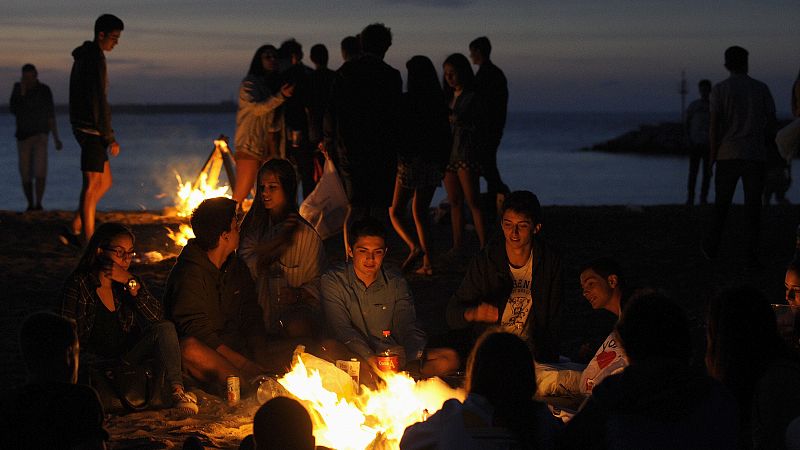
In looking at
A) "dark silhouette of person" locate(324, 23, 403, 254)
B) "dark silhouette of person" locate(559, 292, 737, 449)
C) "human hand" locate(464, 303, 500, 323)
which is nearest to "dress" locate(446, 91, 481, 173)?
"dark silhouette of person" locate(324, 23, 403, 254)

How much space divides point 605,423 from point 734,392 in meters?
0.82

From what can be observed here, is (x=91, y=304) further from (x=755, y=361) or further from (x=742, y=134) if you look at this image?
(x=742, y=134)

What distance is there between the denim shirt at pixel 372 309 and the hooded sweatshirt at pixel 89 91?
4.31 m

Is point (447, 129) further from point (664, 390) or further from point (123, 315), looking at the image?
point (664, 390)

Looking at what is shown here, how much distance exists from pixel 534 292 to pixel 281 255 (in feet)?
5.53

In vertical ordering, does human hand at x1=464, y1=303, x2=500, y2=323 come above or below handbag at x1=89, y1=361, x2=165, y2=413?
above

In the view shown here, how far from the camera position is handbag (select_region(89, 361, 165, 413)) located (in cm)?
539

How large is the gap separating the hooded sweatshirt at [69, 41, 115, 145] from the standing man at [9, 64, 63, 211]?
15.5 ft

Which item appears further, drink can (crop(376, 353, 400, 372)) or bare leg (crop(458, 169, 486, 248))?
bare leg (crop(458, 169, 486, 248))

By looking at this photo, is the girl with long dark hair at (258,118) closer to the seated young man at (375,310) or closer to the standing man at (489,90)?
the standing man at (489,90)

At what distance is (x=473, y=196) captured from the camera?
970 centimetres

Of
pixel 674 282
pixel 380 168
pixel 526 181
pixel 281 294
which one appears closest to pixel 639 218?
pixel 674 282

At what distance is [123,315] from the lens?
579 cm

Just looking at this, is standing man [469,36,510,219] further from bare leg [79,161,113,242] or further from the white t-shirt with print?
the white t-shirt with print
